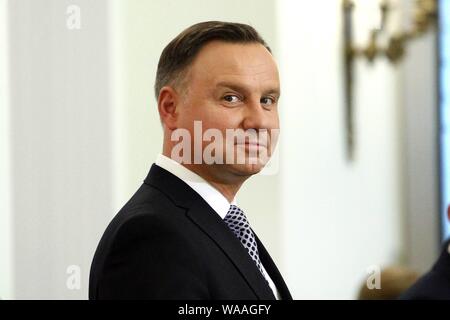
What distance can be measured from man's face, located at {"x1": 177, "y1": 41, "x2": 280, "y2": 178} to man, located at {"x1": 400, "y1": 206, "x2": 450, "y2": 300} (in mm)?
328

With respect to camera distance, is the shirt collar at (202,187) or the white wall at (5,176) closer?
the shirt collar at (202,187)

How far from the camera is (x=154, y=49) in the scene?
1.91m

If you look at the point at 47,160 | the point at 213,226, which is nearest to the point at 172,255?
the point at 213,226

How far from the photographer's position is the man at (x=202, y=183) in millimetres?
1052

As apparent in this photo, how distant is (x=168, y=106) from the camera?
3.84 ft

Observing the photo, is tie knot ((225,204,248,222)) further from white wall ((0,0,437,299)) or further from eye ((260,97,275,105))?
white wall ((0,0,437,299))

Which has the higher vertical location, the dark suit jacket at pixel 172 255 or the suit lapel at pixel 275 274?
the dark suit jacket at pixel 172 255

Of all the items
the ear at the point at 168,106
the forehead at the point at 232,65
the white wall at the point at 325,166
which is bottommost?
the white wall at the point at 325,166

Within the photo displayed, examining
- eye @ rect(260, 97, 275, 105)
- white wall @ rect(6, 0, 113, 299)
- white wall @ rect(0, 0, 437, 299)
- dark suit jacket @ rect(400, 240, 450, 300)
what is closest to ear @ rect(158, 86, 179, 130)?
eye @ rect(260, 97, 275, 105)

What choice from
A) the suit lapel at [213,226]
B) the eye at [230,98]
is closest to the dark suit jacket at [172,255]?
the suit lapel at [213,226]

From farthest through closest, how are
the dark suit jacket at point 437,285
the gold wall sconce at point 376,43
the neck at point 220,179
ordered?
the gold wall sconce at point 376,43
the dark suit jacket at point 437,285
the neck at point 220,179

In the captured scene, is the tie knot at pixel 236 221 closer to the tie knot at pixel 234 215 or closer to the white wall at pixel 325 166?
the tie knot at pixel 234 215
